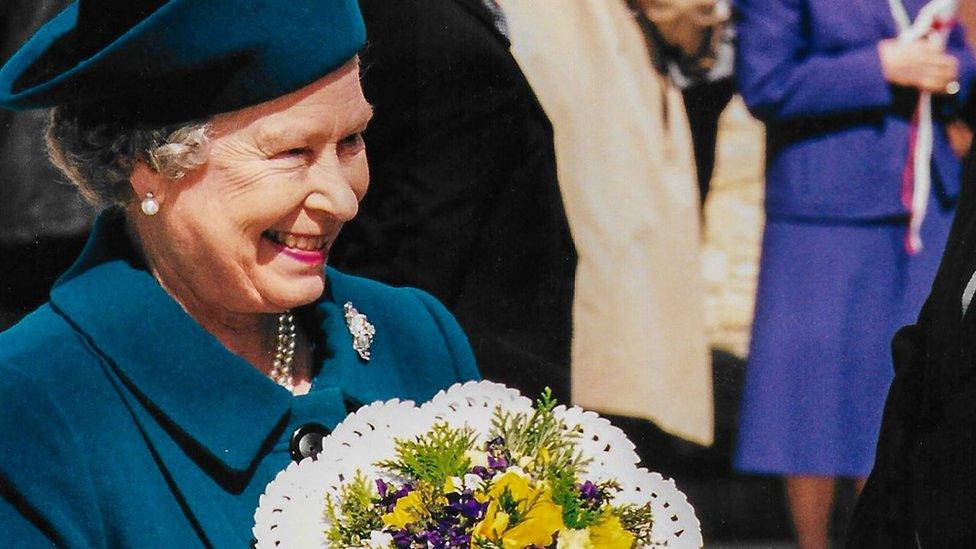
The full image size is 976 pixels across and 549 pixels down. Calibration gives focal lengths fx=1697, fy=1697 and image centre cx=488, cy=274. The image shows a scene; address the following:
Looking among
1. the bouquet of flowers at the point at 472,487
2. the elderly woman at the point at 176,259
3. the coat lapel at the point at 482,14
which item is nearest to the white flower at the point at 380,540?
the bouquet of flowers at the point at 472,487

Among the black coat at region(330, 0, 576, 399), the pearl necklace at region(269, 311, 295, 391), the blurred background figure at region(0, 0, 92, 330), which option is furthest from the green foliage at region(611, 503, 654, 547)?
the black coat at region(330, 0, 576, 399)

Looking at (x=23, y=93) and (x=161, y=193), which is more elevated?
(x=23, y=93)

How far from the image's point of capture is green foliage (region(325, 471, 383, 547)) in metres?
2.11

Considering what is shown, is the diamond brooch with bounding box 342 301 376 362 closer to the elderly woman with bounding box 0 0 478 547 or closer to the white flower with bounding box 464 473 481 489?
the elderly woman with bounding box 0 0 478 547

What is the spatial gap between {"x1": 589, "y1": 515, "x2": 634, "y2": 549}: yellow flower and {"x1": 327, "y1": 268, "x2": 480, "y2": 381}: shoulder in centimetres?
69

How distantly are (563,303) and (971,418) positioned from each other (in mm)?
1706

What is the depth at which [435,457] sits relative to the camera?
2.16 metres

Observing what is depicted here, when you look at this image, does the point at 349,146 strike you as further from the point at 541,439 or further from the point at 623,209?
the point at 623,209

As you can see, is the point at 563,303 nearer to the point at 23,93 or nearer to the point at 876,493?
the point at 876,493

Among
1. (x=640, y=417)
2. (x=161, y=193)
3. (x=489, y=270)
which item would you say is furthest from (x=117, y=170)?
(x=640, y=417)

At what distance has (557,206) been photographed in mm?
3951

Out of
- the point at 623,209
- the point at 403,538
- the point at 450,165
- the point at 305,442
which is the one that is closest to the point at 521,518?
the point at 403,538

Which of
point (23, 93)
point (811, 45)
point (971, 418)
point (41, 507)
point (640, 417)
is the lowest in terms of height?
point (640, 417)

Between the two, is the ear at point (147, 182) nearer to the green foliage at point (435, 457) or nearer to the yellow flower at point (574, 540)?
the green foliage at point (435, 457)
